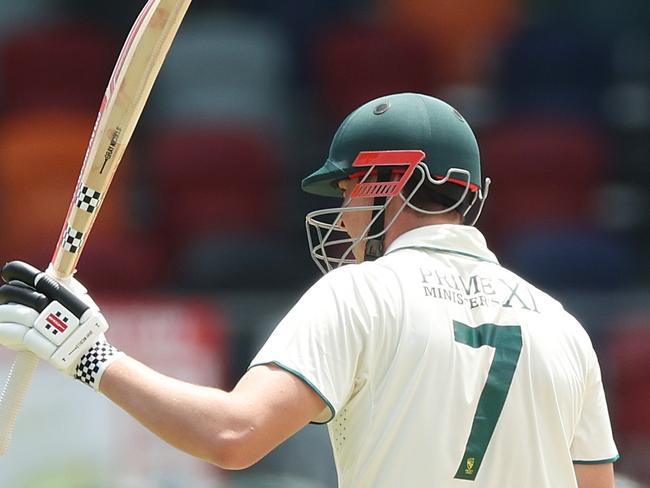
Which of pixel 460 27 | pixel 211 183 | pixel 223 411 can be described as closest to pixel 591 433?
pixel 223 411

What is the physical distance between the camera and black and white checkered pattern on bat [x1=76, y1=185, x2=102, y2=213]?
272 cm

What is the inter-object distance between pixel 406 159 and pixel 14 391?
2.88ft

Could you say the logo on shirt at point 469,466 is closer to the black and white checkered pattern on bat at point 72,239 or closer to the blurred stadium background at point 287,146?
the black and white checkered pattern on bat at point 72,239

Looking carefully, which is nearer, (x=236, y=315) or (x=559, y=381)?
(x=559, y=381)

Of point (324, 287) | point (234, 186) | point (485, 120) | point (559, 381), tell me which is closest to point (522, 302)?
point (559, 381)

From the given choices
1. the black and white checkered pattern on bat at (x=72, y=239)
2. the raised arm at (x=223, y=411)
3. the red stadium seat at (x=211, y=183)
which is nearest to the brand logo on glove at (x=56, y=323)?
the raised arm at (x=223, y=411)

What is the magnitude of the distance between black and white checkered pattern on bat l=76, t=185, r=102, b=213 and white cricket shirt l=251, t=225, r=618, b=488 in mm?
675

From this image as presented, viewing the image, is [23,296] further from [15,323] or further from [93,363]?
[93,363]

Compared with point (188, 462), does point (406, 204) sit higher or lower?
higher

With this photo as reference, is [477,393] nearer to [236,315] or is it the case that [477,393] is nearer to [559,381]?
[559,381]

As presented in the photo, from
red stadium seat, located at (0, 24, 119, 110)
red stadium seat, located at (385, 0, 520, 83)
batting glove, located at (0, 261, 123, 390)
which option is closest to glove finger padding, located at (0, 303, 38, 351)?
batting glove, located at (0, 261, 123, 390)

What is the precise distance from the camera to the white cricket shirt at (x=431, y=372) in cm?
218

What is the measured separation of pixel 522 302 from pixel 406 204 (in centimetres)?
28

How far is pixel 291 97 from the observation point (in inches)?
297
